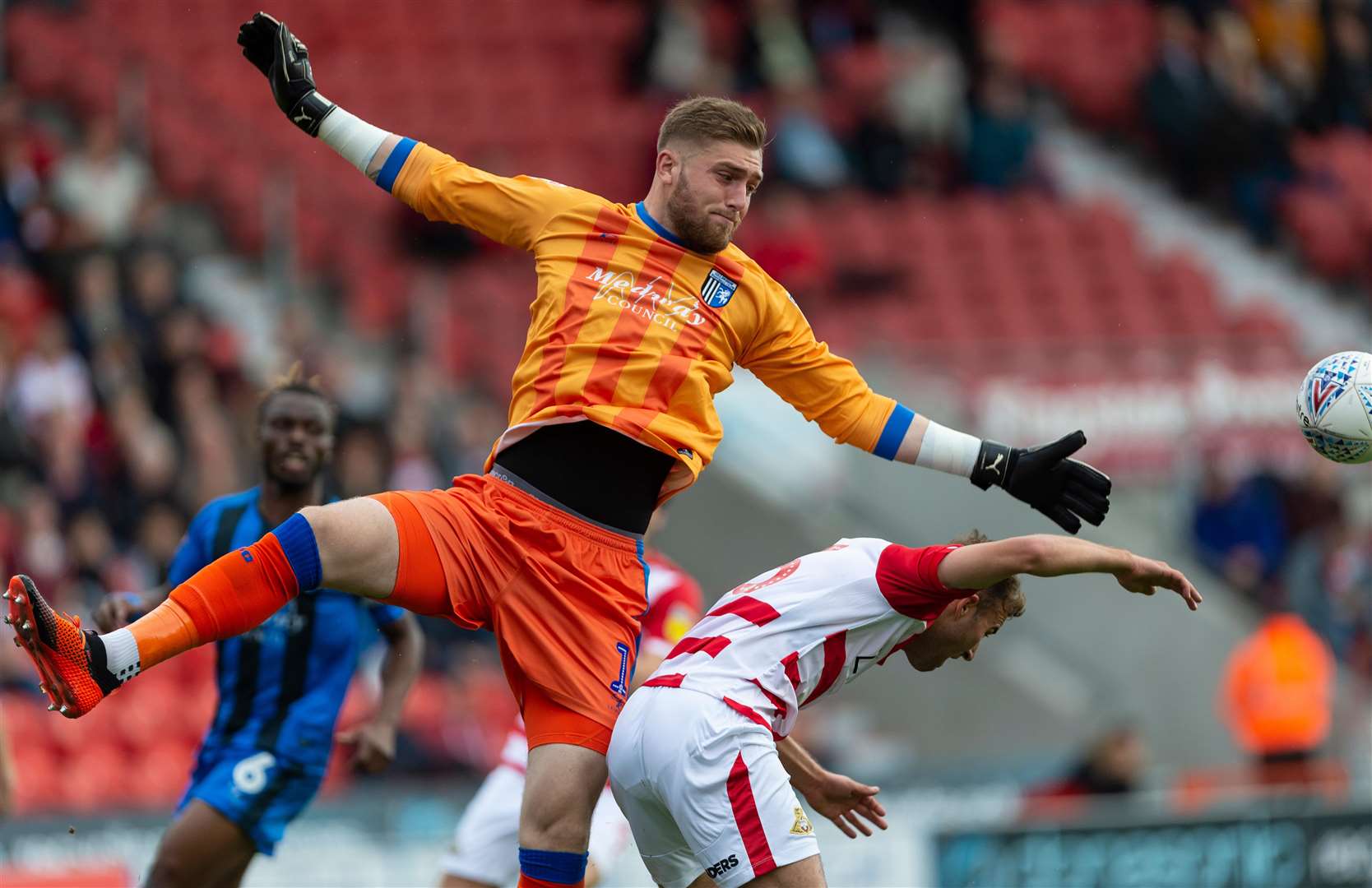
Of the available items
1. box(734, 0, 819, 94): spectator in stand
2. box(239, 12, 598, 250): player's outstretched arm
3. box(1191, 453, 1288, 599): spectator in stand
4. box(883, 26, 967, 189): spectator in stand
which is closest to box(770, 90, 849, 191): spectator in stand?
box(734, 0, 819, 94): spectator in stand

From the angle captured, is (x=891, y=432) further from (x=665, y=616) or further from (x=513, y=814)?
(x=513, y=814)

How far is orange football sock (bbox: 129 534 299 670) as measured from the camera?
5.43 m

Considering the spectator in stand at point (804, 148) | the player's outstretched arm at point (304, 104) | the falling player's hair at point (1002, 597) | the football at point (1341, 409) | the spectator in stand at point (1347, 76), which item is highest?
the spectator in stand at point (1347, 76)

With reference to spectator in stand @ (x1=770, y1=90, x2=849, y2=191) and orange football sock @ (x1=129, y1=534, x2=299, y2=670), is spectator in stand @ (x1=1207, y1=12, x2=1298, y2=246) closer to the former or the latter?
spectator in stand @ (x1=770, y1=90, x2=849, y2=191)

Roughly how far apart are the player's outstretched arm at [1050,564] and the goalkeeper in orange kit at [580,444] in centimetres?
55

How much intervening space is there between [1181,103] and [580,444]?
1529 centimetres

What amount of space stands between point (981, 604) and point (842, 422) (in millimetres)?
787

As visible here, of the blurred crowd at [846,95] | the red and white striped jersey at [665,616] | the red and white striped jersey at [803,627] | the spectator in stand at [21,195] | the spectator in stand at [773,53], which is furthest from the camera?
the spectator in stand at [773,53]

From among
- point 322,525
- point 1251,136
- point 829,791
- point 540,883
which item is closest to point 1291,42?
point 1251,136

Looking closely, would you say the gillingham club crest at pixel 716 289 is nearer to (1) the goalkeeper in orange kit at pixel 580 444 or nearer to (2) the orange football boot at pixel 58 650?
(1) the goalkeeper in orange kit at pixel 580 444

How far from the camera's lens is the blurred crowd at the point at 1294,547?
1474 cm

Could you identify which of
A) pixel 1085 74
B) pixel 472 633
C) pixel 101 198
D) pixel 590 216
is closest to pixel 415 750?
pixel 472 633

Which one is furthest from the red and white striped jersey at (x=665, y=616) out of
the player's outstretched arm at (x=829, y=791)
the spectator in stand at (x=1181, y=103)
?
the spectator in stand at (x=1181, y=103)

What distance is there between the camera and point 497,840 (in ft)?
25.7
